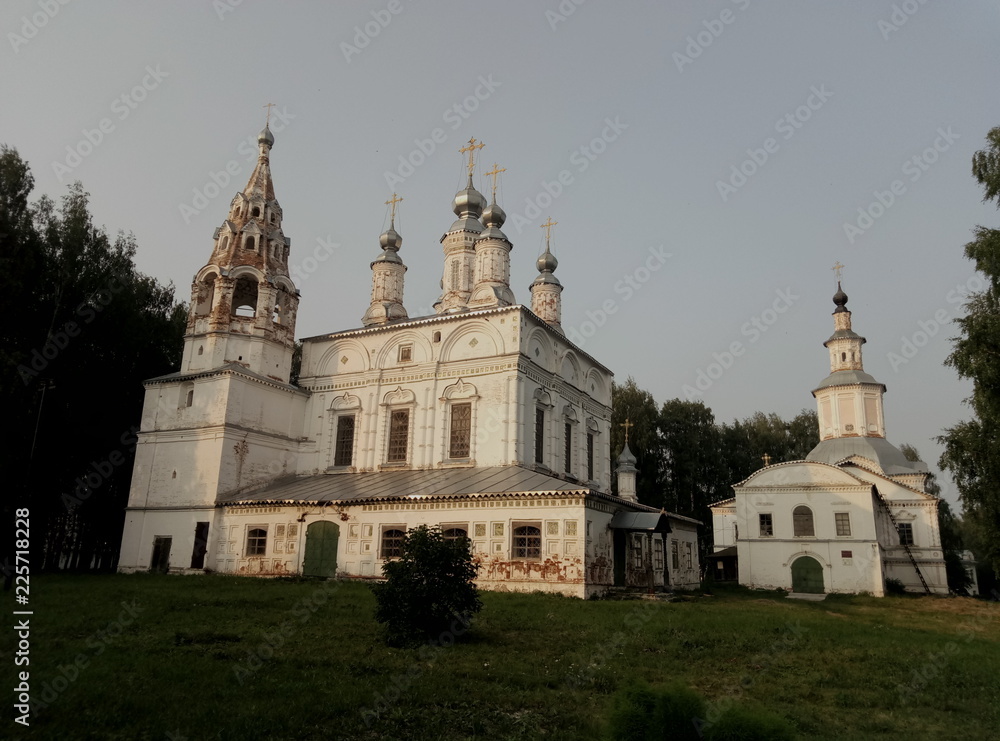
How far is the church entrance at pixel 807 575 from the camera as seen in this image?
2559cm

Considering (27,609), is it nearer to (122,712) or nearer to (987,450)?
(122,712)

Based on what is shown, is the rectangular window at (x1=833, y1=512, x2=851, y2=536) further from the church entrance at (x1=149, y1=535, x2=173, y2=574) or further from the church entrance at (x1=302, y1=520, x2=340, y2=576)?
the church entrance at (x1=149, y1=535, x2=173, y2=574)

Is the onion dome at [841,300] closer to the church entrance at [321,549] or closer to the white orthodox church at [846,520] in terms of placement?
the white orthodox church at [846,520]

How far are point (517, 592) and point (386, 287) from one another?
16374 mm

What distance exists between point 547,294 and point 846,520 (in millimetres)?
14918

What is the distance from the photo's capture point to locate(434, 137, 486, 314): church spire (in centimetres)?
2915

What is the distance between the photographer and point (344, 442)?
25281 millimetres

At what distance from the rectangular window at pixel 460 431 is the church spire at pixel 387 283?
7.31 m

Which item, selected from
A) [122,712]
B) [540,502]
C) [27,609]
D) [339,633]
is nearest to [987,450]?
[540,502]

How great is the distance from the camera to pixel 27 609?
1182 cm

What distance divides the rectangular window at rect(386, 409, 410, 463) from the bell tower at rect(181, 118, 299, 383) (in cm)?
433

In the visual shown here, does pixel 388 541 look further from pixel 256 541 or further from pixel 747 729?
pixel 747 729

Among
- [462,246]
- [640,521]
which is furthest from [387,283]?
[640,521]

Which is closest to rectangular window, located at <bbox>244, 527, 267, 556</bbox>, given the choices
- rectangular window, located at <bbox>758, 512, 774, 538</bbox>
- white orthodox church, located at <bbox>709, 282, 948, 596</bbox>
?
white orthodox church, located at <bbox>709, 282, 948, 596</bbox>
